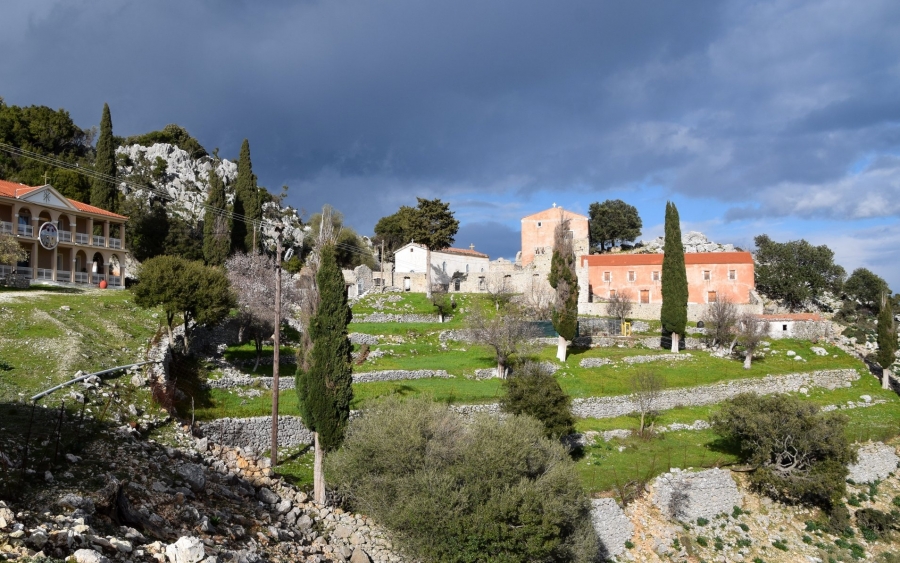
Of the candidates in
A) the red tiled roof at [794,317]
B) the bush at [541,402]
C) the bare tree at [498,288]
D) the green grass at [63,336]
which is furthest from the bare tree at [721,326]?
the green grass at [63,336]

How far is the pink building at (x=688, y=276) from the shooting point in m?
57.8

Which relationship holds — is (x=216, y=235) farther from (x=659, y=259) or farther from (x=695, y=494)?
(x=659, y=259)

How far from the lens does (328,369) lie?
61.5ft

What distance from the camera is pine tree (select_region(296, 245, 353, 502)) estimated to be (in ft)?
60.5

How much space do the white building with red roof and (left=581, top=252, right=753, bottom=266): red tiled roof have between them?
42.2 m

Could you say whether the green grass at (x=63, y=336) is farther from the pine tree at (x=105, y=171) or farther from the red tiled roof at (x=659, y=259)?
the red tiled roof at (x=659, y=259)

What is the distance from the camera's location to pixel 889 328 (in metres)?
39.7

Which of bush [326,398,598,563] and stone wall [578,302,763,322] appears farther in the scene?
stone wall [578,302,763,322]

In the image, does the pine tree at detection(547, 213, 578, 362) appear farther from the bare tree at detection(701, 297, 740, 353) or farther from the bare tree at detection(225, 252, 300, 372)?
the bare tree at detection(225, 252, 300, 372)

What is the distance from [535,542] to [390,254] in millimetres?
71847

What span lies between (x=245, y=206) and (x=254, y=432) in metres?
37.0

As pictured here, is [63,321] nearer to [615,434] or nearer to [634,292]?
[615,434]

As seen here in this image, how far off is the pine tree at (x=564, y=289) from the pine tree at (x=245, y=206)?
2728cm

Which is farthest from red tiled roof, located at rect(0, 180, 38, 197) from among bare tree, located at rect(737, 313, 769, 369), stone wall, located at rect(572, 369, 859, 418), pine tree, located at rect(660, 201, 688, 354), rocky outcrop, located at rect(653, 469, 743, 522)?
bare tree, located at rect(737, 313, 769, 369)
